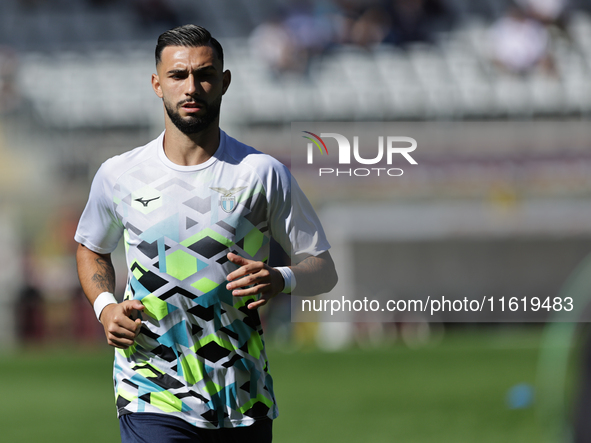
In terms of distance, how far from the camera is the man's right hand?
9.04ft

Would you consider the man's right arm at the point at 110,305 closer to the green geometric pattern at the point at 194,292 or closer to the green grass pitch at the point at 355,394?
the green geometric pattern at the point at 194,292

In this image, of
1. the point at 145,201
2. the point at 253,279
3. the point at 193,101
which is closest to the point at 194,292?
the point at 253,279

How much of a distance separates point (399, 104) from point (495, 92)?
6.76 ft

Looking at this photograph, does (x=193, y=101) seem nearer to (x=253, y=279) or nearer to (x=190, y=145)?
(x=190, y=145)

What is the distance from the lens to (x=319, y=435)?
23.9ft

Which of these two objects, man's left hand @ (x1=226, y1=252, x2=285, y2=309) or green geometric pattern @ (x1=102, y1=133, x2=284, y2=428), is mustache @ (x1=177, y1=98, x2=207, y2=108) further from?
man's left hand @ (x1=226, y1=252, x2=285, y2=309)

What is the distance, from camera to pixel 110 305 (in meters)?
2.89

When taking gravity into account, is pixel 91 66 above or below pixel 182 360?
above

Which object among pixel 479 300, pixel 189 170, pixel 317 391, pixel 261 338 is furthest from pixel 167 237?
pixel 479 300

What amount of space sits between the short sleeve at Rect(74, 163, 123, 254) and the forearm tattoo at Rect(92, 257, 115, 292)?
4 centimetres

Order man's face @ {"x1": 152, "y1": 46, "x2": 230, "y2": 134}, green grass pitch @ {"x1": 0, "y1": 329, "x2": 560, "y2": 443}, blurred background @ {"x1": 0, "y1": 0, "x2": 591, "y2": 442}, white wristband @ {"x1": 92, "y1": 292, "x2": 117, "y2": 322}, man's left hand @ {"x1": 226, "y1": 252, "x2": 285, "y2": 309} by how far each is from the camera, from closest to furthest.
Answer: man's left hand @ {"x1": 226, "y1": 252, "x2": 285, "y2": 309}, man's face @ {"x1": 152, "y1": 46, "x2": 230, "y2": 134}, white wristband @ {"x1": 92, "y1": 292, "x2": 117, "y2": 322}, green grass pitch @ {"x1": 0, "y1": 329, "x2": 560, "y2": 443}, blurred background @ {"x1": 0, "y1": 0, "x2": 591, "y2": 442}

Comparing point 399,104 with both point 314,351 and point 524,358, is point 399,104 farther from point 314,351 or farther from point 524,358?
point 524,358

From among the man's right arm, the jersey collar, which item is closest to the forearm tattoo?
the man's right arm

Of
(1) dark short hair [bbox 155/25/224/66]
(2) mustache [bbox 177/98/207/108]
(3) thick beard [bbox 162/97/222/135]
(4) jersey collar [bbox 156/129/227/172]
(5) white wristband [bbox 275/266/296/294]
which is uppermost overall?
(1) dark short hair [bbox 155/25/224/66]
